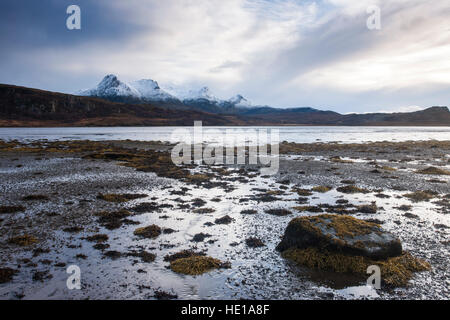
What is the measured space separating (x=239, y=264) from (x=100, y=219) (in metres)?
7.51

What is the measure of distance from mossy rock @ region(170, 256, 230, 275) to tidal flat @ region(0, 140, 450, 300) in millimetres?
32

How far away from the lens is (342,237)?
28.7ft

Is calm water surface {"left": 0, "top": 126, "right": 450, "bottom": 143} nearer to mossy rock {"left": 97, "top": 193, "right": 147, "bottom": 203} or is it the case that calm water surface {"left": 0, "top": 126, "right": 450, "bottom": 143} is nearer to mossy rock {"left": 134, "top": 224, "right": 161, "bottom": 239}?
mossy rock {"left": 97, "top": 193, "right": 147, "bottom": 203}

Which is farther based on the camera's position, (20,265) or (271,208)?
(271,208)

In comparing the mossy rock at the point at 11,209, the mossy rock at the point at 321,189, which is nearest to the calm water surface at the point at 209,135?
the mossy rock at the point at 321,189

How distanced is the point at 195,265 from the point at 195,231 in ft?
9.74

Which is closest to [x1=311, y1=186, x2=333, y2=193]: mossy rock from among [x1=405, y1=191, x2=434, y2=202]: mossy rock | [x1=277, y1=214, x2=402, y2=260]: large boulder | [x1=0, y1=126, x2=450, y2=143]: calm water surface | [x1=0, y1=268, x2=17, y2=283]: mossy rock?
[x1=405, y1=191, x2=434, y2=202]: mossy rock

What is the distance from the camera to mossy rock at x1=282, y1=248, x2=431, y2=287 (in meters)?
7.86

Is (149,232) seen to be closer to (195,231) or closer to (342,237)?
(195,231)

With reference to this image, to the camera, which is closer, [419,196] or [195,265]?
[195,265]

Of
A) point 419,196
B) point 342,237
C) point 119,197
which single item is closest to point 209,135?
point 119,197

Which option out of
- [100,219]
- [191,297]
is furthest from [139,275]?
[100,219]

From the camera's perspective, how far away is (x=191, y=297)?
702 cm
